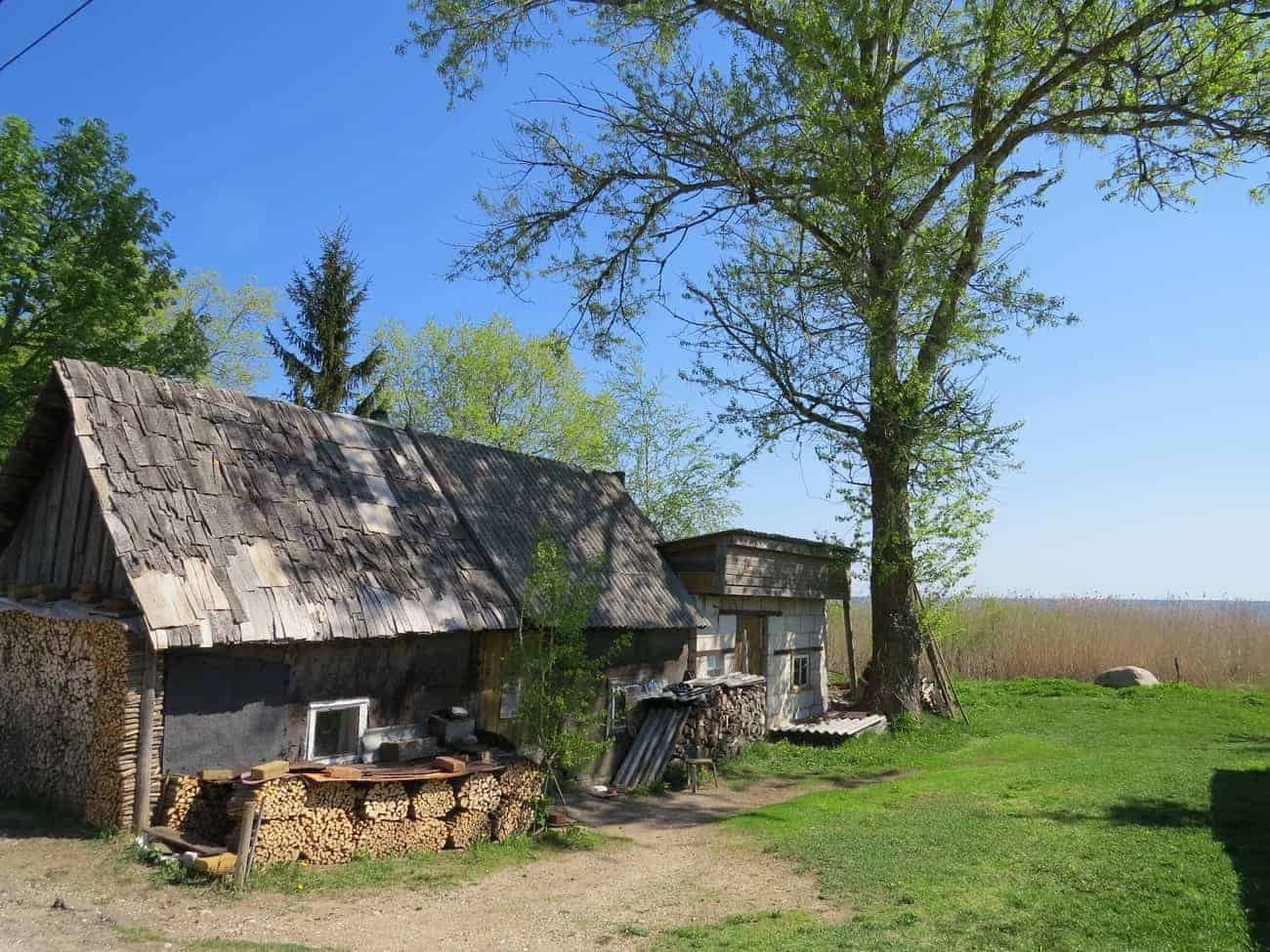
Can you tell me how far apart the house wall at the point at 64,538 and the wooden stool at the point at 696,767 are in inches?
348

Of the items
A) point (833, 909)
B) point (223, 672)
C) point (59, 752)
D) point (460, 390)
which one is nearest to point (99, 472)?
point (223, 672)

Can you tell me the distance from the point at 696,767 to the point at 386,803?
6447mm

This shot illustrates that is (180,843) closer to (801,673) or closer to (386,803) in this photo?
(386,803)

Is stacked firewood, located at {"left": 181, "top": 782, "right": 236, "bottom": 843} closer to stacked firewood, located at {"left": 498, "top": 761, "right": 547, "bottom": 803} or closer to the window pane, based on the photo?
the window pane

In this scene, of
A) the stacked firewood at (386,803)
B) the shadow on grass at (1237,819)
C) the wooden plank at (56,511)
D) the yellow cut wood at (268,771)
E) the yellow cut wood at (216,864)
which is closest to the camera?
the shadow on grass at (1237,819)

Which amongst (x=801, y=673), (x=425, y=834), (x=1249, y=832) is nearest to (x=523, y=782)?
(x=425, y=834)

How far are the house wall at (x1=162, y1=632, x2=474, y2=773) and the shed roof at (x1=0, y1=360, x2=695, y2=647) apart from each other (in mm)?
488

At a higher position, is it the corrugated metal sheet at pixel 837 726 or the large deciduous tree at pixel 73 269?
the large deciduous tree at pixel 73 269

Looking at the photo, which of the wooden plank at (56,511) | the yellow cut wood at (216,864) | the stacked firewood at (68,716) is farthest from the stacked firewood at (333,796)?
the wooden plank at (56,511)

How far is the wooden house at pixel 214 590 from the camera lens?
9555mm

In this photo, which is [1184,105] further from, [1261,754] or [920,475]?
[1261,754]

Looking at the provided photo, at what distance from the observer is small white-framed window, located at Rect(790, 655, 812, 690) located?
20.4 m

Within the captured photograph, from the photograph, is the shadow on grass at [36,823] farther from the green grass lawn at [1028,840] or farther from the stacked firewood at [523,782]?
the green grass lawn at [1028,840]

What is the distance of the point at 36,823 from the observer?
9.79 m
